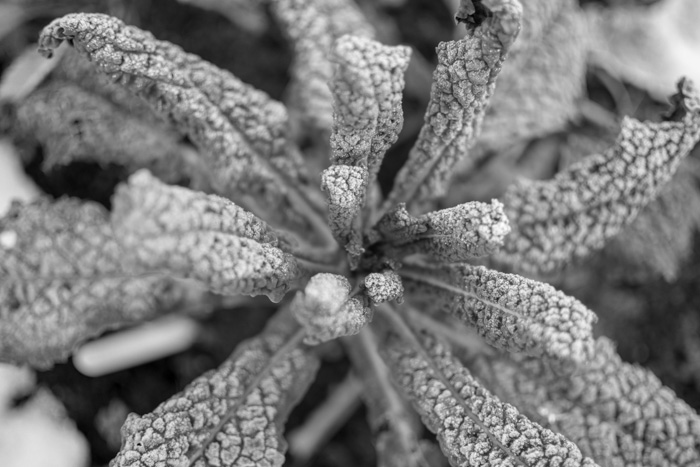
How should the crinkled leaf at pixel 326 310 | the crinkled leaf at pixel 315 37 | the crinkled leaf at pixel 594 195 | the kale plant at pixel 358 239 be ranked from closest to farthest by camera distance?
the crinkled leaf at pixel 326 310, the kale plant at pixel 358 239, the crinkled leaf at pixel 594 195, the crinkled leaf at pixel 315 37

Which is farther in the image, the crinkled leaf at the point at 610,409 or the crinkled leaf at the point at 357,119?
the crinkled leaf at the point at 610,409

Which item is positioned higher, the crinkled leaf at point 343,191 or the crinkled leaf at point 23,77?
→ the crinkled leaf at point 343,191

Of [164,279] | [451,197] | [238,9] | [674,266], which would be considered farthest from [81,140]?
[674,266]

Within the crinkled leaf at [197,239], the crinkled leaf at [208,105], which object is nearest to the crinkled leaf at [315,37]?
the crinkled leaf at [208,105]

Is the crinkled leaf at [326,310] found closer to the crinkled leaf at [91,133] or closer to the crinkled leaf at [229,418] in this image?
the crinkled leaf at [229,418]

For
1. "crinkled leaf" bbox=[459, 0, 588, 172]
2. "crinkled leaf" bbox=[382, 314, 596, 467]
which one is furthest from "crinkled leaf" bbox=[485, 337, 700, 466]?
"crinkled leaf" bbox=[459, 0, 588, 172]

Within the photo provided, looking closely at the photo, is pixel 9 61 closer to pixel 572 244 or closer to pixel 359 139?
pixel 359 139

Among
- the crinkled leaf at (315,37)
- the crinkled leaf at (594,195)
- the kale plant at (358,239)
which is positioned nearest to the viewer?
the kale plant at (358,239)
